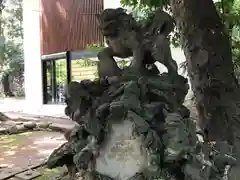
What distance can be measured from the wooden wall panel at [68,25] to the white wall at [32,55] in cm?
37

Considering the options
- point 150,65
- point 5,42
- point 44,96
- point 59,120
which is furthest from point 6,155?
point 5,42

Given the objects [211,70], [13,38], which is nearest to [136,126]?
[211,70]

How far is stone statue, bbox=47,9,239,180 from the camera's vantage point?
1664mm

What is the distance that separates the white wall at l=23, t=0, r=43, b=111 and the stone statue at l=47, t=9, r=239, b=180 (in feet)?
27.6

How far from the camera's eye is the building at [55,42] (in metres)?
8.23

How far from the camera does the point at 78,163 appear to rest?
1.80m

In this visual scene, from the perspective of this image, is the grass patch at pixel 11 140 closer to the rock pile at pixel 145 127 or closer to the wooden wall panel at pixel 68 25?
the wooden wall panel at pixel 68 25

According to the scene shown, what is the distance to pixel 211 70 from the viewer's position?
9.52 ft

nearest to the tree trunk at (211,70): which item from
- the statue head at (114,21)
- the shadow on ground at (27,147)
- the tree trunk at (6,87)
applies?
the statue head at (114,21)

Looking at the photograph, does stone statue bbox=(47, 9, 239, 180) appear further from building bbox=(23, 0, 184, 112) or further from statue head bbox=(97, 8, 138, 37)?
building bbox=(23, 0, 184, 112)

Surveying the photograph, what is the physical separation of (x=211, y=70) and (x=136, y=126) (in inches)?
56.9

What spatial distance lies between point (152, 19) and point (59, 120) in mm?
6560

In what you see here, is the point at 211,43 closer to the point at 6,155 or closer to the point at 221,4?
the point at 221,4

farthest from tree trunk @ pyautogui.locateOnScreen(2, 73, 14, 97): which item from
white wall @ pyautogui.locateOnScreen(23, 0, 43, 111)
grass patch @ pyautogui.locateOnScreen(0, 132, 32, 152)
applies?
grass patch @ pyautogui.locateOnScreen(0, 132, 32, 152)
